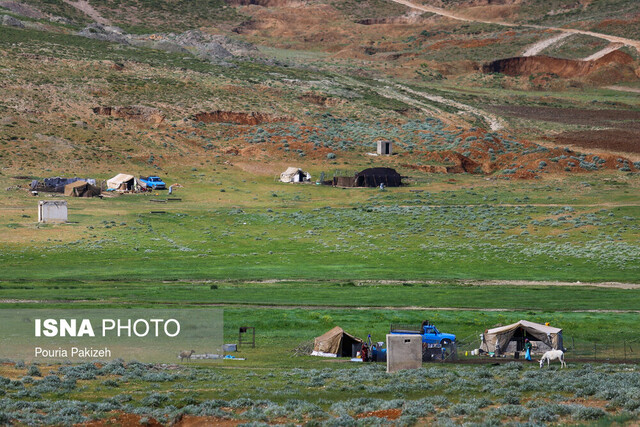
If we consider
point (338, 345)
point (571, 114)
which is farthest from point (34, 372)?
point (571, 114)

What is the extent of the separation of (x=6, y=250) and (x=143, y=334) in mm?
32660

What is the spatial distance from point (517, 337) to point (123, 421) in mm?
21159

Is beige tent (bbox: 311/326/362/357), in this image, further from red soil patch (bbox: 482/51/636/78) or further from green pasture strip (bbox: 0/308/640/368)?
red soil patch (bbox: 482/51/636/78)

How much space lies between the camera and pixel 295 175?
109 metres

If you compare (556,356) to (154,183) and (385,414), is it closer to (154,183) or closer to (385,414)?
(385,414)

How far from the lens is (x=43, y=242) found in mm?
73812

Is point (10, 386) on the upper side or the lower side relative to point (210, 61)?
lower

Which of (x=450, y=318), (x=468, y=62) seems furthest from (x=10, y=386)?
(x=468, y=62)

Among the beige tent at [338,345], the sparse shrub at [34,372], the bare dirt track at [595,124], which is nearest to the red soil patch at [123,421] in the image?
the sparse shrub at [34,372]

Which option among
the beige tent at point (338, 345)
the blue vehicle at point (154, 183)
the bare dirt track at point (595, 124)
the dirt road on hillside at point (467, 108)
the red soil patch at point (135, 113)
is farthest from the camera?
the dirt road on hillside at point (467, 108)

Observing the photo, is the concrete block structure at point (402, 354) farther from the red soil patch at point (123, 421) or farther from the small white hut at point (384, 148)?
the small white hut at point (384, 148)

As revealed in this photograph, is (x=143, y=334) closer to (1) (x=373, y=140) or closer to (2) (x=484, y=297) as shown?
(2) (x=484, y=297)

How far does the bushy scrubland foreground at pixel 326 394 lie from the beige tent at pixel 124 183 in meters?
67.9

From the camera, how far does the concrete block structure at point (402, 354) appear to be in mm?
34375
